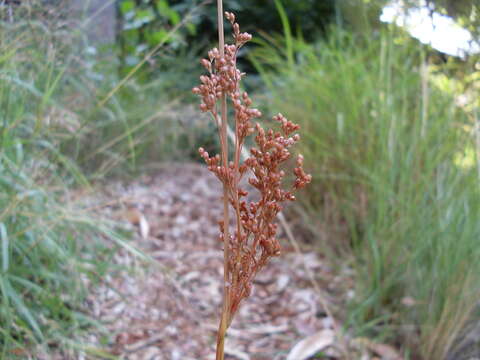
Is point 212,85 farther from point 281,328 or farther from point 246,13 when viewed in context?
point 246,13

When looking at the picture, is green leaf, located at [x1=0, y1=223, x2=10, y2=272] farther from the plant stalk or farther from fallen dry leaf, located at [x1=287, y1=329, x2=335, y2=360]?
fallen dry leaf, located at [x1=287, y1=329, x2=335, y2=360]

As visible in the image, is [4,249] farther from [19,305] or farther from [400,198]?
[400,198]

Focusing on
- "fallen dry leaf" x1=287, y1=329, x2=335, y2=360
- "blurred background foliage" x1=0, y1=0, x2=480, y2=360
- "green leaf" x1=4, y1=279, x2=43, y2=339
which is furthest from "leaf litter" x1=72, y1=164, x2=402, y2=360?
"green leaf" x1=4, y1=279, x2=43, y2=339

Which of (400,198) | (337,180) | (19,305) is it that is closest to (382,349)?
(400,198)

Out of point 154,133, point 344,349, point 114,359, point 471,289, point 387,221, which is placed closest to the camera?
point 114,359

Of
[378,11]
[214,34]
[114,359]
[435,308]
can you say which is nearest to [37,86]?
[114,359]

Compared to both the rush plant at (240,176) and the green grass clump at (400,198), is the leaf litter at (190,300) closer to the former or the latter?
the green grass clump at (400,198)
